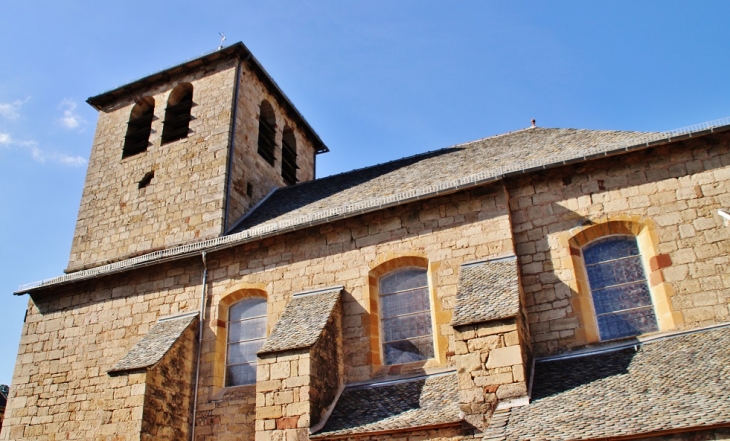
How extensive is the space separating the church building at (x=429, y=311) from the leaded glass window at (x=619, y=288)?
0.08 ft

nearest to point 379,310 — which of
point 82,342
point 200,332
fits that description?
point 200,332

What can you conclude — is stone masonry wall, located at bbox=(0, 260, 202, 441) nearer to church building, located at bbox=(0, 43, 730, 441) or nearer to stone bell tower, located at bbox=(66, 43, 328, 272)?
church building, located at bbox=(0, 43, 730, 441)

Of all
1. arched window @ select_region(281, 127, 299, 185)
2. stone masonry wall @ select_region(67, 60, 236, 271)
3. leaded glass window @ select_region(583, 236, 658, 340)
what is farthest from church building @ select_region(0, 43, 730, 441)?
arched window @ select_region(281, 127, 299, 185)

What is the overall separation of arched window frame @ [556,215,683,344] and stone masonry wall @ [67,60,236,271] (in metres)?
8.10

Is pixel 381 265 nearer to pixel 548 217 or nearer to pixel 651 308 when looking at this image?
pixel 548 217

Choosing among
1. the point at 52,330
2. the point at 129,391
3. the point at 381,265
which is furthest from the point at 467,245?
the point at 52,330

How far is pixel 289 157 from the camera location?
18.6 m

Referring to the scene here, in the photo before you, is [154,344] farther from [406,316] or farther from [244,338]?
[406,316]

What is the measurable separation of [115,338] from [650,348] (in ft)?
32.9

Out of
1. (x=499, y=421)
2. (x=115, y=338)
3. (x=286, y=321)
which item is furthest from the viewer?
(x=115, y=338)

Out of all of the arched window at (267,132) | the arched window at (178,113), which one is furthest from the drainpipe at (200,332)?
the arched window at (178,113)

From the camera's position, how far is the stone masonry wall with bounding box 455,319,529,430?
7.67 m

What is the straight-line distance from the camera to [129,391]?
395 inches

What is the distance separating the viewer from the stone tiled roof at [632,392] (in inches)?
244
